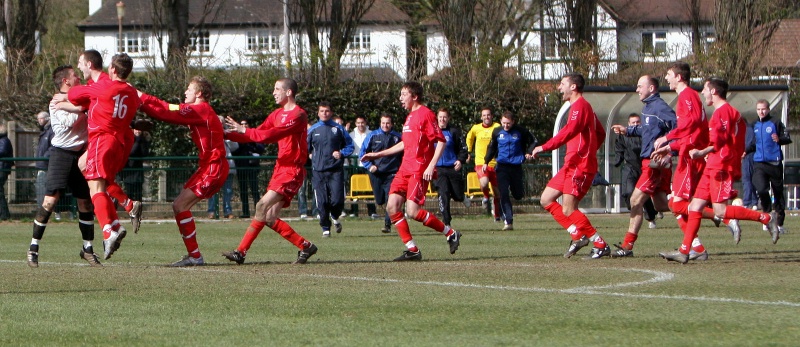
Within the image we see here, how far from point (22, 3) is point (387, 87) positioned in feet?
35.9

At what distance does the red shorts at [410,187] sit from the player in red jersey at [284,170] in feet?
3.86

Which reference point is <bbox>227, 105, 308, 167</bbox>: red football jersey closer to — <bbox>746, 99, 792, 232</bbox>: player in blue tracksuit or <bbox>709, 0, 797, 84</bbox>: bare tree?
<bbox>746, 99, 792, 232</bbox>: player in blue tracksuit

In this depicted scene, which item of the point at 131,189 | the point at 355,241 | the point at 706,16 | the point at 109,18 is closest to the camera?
the point at 355,241

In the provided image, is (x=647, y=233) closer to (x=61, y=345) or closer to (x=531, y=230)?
(x=531, y=230)

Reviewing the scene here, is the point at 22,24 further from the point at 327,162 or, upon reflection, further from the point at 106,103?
the point at 106,103

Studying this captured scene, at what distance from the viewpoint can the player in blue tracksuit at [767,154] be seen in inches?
715

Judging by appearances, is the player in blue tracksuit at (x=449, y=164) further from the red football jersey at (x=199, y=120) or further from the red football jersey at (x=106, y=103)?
the red football jersey at (x=106, y=103)

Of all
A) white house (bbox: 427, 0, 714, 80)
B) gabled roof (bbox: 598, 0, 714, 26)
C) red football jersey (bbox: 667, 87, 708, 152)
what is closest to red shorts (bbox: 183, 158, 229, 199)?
red football jersey (bbox: 667, 87, 708, 152)

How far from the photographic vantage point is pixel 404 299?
27.6 feet

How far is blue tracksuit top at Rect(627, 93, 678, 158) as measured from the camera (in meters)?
12.4

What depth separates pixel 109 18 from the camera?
221 feet

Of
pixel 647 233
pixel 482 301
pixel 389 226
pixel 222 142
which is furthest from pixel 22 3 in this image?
pixel 482 301

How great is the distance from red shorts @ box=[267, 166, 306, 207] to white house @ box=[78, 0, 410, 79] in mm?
16204

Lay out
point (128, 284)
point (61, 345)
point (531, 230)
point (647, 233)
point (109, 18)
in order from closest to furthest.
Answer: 1. point (61, 345)
2. point (128, 284)
3. point (647, 233)
4. point (531, 230)
5. point (109, 18)
